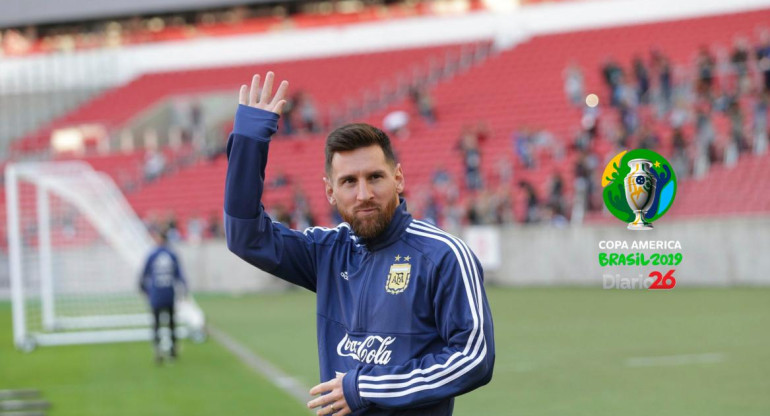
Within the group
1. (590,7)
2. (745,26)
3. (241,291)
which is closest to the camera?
(241,291)

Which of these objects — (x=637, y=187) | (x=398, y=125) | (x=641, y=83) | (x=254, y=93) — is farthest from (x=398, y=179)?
(x=398, y=125)

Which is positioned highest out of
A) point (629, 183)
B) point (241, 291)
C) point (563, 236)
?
point (629, 183)

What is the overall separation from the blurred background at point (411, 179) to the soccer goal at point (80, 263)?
0.06 m

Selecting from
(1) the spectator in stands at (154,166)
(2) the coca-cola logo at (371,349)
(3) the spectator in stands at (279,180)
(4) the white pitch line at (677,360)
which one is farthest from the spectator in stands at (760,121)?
(1) the spectator in stands at (154,166)

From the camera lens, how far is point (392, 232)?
13.1ft

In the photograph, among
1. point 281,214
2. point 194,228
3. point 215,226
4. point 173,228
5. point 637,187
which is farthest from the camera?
point 194,228

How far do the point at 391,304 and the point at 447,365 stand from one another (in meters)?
0.30

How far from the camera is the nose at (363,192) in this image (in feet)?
12.7

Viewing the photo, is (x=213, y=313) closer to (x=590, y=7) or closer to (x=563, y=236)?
(x=563, y=236)

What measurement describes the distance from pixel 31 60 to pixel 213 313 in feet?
103

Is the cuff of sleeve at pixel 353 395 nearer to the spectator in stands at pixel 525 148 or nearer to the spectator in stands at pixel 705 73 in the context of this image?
the spectator in stands at pixel 705 73

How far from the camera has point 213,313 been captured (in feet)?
77.5

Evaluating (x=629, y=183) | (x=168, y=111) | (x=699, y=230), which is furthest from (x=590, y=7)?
(x=629, y=183)

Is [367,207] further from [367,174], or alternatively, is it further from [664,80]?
[664,80]
